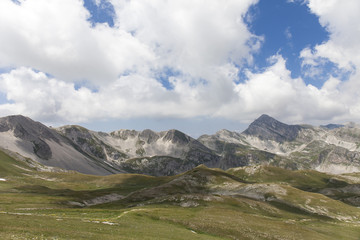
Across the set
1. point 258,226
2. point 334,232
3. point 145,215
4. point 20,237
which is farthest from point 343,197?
Result: point 20,237

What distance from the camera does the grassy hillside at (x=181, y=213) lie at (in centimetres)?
3316

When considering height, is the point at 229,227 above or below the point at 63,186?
above

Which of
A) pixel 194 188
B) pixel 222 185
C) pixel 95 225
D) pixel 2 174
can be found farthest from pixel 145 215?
pixel 2 174

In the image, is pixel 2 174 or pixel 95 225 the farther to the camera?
pixel 2 174

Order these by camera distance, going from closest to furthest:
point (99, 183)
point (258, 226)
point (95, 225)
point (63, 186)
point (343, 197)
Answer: point (95, 225) < point (258, 226) < point (63, 186) < point (343, 197) < point (99, 183)

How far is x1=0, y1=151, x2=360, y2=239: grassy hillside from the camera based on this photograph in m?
33.2

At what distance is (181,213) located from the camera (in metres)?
60.8

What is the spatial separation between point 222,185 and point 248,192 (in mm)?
24379

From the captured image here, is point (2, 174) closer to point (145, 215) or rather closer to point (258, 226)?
point (145, 215)

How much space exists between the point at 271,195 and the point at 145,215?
81093 millimetres

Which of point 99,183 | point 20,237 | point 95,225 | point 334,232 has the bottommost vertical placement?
point 99,183

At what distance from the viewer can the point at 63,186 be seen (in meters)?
151

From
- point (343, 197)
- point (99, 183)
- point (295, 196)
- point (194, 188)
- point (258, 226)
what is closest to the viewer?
point (258, 226)

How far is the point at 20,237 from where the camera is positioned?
2241cm
